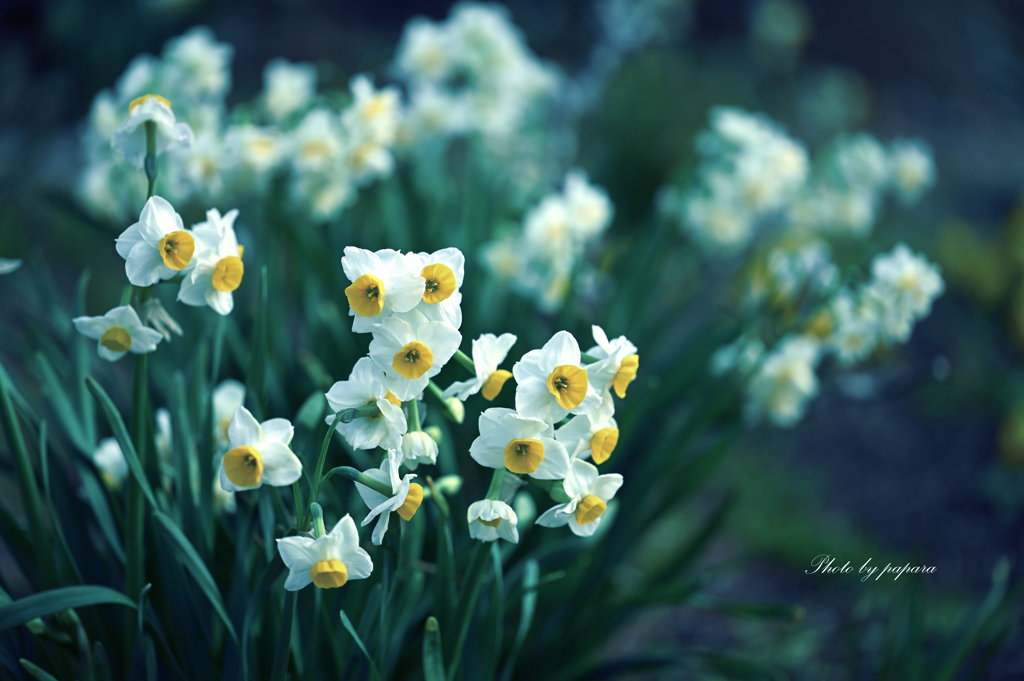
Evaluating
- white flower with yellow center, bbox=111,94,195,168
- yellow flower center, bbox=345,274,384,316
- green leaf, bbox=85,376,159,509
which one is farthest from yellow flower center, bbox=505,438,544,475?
white flower with yellow center, bbox=111,94,195,168

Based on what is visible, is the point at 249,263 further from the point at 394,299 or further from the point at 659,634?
the point at 659,634

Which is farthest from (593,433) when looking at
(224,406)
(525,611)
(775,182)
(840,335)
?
(775,182)

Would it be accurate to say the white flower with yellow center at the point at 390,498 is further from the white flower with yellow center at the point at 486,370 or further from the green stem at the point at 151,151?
the green stem at the point at 151,151

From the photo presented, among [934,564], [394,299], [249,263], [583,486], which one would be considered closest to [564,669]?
[583,486]

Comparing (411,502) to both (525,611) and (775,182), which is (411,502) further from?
(775,182)

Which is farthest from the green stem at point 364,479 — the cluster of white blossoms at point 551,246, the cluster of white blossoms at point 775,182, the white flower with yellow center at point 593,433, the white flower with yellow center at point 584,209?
the cluster of white blossoms at point 775,182

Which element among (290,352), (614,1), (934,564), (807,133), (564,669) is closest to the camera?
(564,669)

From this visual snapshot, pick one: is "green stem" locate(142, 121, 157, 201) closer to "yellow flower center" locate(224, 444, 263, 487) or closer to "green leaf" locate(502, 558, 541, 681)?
"yellow flower center" locate(224, 444, 263, 487)
